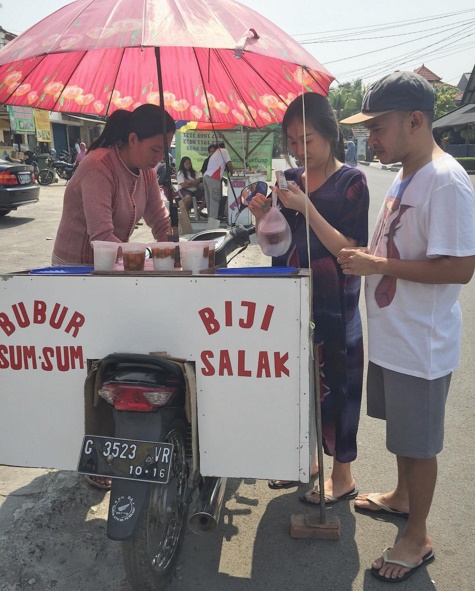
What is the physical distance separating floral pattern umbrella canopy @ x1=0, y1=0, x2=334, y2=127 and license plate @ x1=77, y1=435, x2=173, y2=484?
1.41m

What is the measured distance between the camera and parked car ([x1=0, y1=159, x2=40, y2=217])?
11039mm

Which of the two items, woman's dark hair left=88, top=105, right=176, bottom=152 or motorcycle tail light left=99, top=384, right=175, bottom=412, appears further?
woman's dark hair left=88, top=105, right=176, bottom=152

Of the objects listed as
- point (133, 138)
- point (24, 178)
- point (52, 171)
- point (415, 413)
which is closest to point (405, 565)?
point (415, 413)

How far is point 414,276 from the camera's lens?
79.5 inches

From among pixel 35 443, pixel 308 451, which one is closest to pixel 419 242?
pixel 308 451

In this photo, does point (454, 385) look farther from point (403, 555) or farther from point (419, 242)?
point (419, 242)

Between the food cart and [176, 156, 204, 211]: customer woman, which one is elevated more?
the food cart

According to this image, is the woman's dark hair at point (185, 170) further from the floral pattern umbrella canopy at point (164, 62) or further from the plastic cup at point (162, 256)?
the plastic cup at point (162, 256)

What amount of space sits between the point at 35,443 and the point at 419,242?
1712 mm

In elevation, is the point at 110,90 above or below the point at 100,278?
above

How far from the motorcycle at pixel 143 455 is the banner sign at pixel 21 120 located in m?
21.6

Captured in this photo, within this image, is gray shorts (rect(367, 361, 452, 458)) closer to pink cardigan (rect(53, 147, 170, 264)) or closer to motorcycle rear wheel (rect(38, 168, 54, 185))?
pink cardigan (rect(53, 147, 170, 264))

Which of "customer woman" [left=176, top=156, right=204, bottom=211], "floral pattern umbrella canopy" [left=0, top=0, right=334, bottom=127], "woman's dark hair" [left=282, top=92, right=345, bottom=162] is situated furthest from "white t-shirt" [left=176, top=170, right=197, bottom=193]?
"woman's dark hair" [left=282, top=92, right=345, bottom=162]

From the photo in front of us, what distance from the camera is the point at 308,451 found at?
6.63 feet
